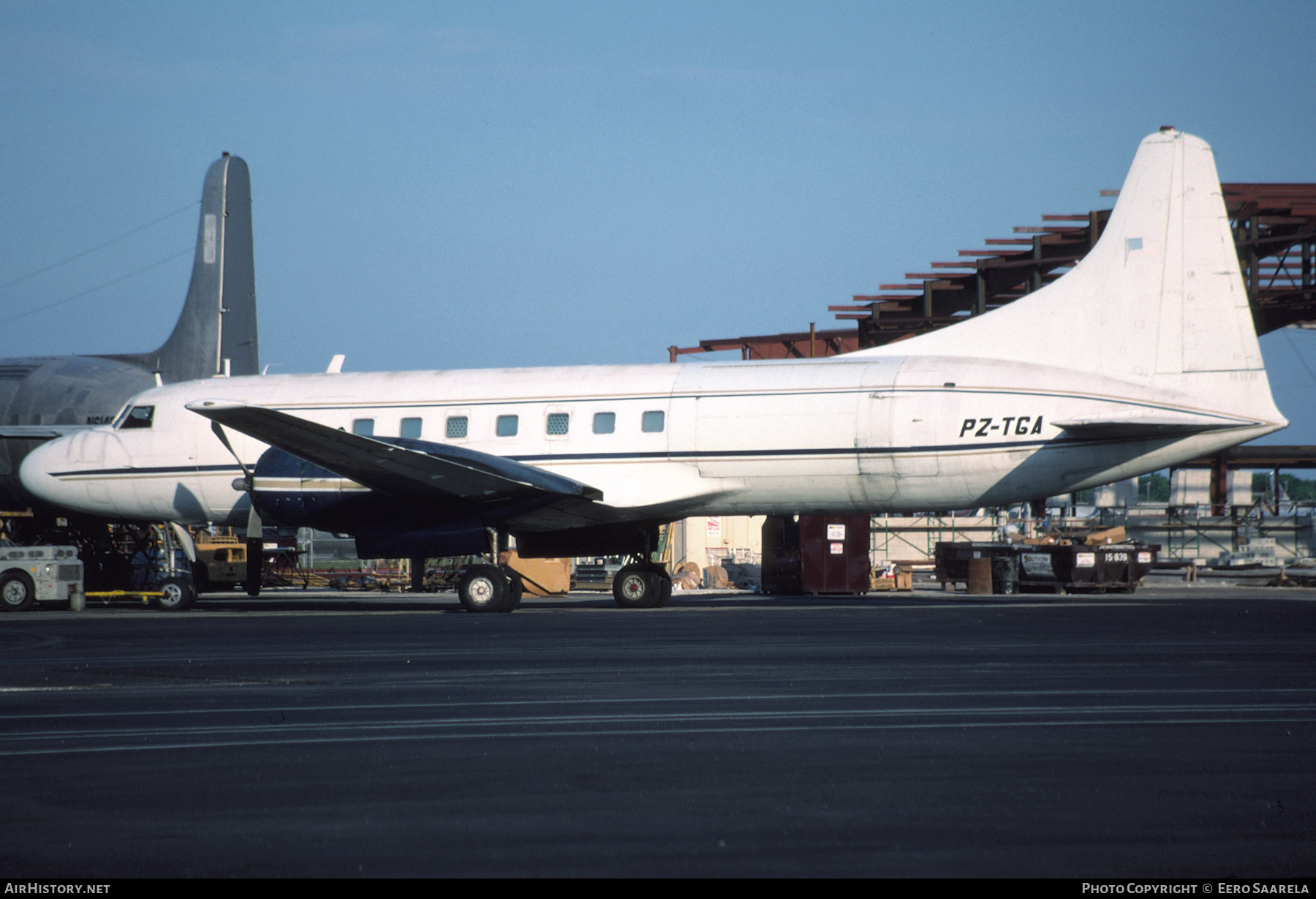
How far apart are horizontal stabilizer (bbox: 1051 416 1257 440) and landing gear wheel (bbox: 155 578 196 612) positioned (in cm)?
1734

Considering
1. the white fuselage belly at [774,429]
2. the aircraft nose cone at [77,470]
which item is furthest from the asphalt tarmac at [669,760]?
the aircraft nose cone at [77,470]

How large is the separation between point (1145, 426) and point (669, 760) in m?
15.9

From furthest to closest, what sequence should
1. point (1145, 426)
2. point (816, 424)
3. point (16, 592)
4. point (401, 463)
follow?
1. point (16, 592)
2. point (816, 424)
3. point (401, 463)
4. point (1145, 426)

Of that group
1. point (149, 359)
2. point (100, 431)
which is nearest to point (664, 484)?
point (100, 431)

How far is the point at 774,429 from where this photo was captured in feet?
70.6

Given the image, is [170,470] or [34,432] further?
[34,432]

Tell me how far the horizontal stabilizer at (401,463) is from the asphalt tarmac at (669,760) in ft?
23.8

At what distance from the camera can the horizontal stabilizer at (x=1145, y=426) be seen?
19.8m

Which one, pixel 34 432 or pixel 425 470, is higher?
pixel 34 432

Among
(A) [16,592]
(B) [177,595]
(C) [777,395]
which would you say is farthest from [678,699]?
(A) [16,592]

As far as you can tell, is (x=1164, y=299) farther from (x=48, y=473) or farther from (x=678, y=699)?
(x=48, y=473)

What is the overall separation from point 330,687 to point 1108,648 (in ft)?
24.7

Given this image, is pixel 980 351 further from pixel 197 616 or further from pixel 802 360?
pixel 197 616

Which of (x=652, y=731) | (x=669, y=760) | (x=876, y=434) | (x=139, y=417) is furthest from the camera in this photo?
(x=139, y=417)
